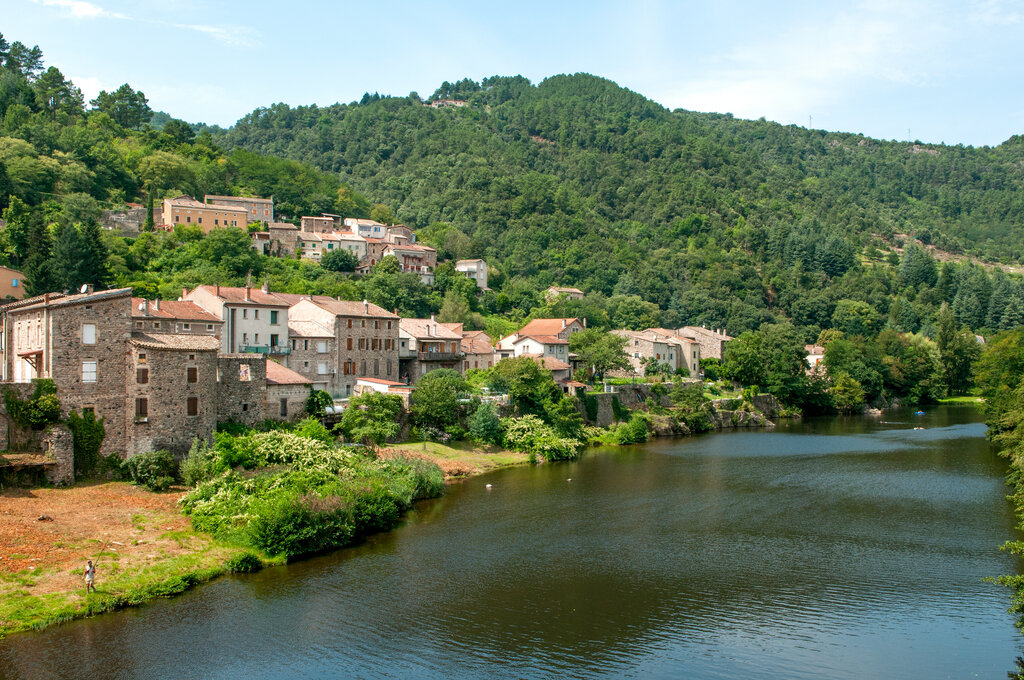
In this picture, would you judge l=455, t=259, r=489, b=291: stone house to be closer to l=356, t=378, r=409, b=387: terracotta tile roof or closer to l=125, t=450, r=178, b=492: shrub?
l=356, t=378, r=409, b=387: terracotta tile roof

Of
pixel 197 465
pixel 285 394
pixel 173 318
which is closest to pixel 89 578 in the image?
pixel 197 465

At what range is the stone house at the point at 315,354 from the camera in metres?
56.7

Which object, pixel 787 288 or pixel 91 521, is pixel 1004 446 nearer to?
pixel 91 521

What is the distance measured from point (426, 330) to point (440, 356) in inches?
137

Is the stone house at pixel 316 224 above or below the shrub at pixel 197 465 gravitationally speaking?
above

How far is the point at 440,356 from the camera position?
221ft

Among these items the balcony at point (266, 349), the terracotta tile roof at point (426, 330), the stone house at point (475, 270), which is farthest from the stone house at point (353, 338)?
the stone house at point (475, 270)

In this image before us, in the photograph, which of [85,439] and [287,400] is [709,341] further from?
[85,439]

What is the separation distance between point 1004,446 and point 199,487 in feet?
163

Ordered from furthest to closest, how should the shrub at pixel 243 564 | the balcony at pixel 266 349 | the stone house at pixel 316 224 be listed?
the stone house at pixel 316 224 < the balcony at pixel 266 349 < the shrub at pixel 243 564

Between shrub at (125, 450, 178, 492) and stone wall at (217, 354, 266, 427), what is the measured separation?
15.8 ft

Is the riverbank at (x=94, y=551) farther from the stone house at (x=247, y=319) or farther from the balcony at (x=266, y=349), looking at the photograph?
the stone house at (x=247, y=319)

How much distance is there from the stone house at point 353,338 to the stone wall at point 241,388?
12819 millimetres

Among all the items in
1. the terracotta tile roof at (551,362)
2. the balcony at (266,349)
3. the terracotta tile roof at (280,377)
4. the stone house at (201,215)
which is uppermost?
the stone house at (201,215)
